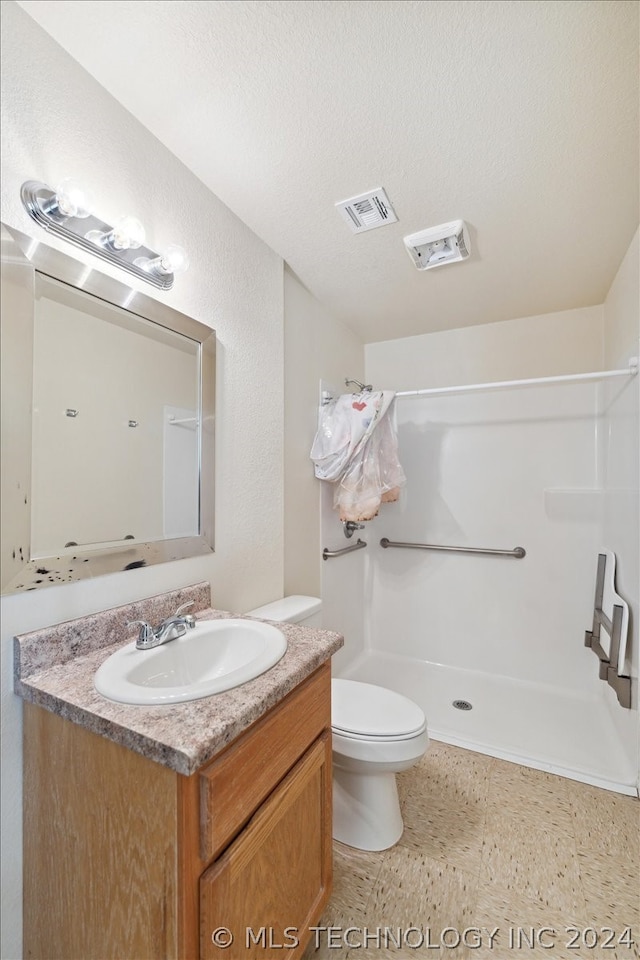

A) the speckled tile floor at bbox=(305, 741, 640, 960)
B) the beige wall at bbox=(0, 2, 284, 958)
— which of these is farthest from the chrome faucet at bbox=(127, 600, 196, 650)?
the speckled tile floor at bbox=(305, 741, 640, 960)

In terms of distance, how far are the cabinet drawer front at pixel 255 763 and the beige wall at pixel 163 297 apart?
514 mm

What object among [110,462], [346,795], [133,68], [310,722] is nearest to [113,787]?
[310,722]

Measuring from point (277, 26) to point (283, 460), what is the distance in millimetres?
1355

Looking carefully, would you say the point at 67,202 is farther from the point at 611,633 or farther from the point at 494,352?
the point at 611,633

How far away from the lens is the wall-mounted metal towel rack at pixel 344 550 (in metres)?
2.34

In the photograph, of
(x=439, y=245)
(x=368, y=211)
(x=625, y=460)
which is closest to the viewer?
(x=368, y=211)

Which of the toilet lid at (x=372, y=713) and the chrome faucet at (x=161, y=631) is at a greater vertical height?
the chrome faucet at (x=161, y=631)

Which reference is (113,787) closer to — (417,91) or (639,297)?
(417,91)

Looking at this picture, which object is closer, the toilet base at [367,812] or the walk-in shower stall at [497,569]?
the toilet base at [367,812]

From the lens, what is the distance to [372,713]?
4.88ft

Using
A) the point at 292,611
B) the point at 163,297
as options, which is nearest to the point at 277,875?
the point at 292,611

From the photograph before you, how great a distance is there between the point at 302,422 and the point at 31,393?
1.32 m

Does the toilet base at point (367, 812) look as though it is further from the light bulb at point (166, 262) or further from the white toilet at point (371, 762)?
the light bulb at point (166, 262)

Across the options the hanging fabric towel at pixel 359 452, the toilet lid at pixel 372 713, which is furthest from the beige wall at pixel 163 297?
the toilet lid at pixel 372 713
